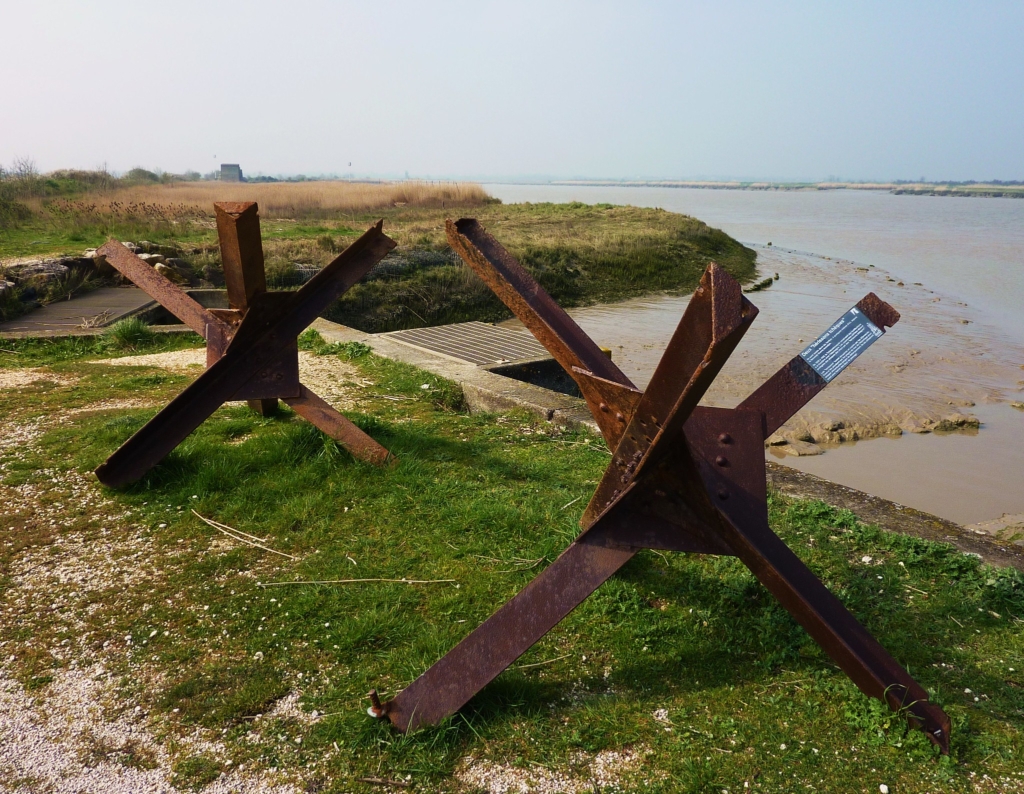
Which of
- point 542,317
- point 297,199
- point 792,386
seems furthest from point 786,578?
point 297,199

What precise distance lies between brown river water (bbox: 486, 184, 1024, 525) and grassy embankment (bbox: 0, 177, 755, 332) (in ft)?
6.09

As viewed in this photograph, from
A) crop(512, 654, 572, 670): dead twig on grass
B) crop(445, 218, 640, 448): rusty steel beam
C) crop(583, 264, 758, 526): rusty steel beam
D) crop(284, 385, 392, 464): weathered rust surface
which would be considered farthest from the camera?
crop(284, 385, 392, 464): weathered rust surface

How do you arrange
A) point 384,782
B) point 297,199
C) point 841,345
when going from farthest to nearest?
1. point 297,199
2. point 841,345
3. point 384,782

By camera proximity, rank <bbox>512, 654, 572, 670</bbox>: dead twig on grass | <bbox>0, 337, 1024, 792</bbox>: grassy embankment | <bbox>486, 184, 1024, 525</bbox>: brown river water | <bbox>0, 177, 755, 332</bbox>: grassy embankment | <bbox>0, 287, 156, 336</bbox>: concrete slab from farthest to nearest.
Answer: <bbox>0, 177, 755, 332</bbox>: grassy embankment < <bbox>0, 287, 156, 336</bbox>: concrete slab < <bbox>486, 184, 1024, 525</bbox>: brown river water < <bbox>512, 654, 572, 670</bbox>: dead twig on grass < <bbox>0, 337, 1024, 792</bbox>: grassy embankment

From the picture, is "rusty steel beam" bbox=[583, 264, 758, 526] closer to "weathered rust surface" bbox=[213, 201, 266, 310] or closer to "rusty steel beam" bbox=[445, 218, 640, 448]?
"rusty steel beam" bbox=[445, 218, 640, 448]

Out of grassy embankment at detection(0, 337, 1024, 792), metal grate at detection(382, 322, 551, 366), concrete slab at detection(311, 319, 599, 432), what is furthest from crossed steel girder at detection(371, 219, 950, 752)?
metal grate at detection(382, 322, 551, 366)

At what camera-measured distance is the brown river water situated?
23.4ft

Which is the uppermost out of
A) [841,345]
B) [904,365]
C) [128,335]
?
[841,345]

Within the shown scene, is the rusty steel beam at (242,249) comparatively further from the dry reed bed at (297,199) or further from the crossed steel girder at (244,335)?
the dry reed bed at (297,199)

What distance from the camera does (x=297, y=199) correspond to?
29.5 meters

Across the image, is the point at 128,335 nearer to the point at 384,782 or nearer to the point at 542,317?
the point at 542,317

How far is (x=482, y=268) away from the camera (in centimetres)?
254

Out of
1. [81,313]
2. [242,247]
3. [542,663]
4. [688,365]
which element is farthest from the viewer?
[81,313]

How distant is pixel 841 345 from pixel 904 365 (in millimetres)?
10945
